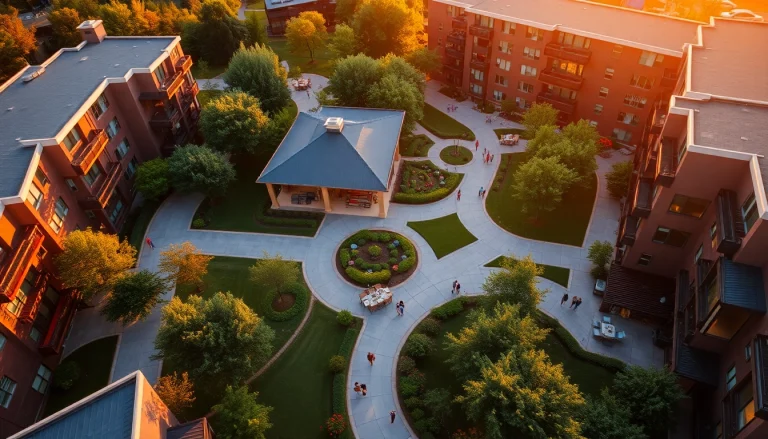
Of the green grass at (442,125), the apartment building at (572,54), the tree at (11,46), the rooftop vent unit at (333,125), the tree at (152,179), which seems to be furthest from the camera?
the tree at (11,46)

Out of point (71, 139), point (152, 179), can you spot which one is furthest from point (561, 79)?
point (71, 139)

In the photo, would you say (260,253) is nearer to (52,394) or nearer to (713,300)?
(52,394)

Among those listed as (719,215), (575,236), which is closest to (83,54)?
(575,236)

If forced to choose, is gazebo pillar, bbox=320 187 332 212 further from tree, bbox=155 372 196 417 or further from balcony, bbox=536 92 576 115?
balcony, bbox=536 92 576 115

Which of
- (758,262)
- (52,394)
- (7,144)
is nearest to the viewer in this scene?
(758,262)

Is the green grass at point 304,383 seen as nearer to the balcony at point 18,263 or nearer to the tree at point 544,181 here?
the balcony at point 18,263

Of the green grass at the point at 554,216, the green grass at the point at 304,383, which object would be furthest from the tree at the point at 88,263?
the green grass at the point at 554,216
